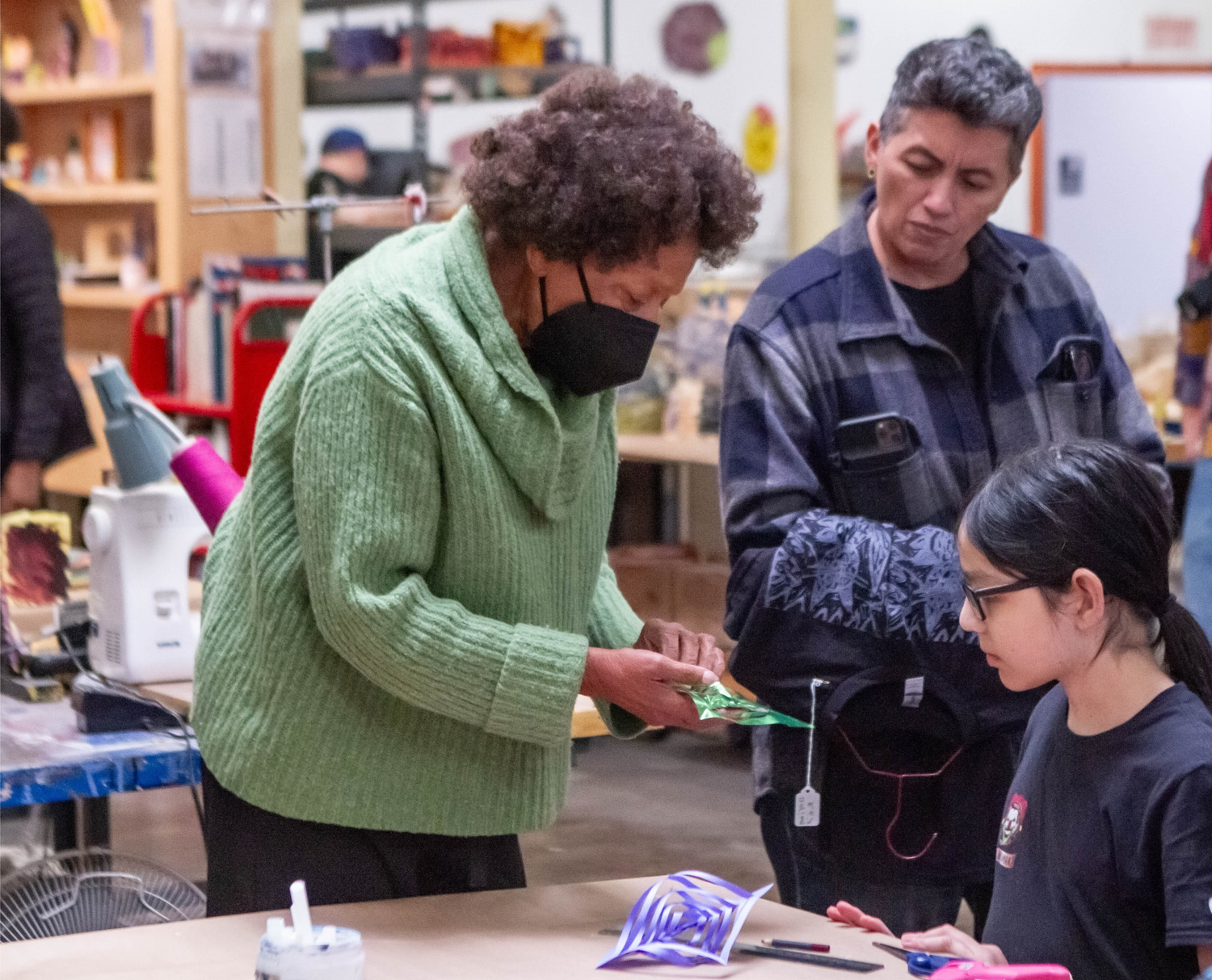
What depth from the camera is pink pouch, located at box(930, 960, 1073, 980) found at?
140cm

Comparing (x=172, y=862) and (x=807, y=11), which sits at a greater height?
(x=807, y=11)

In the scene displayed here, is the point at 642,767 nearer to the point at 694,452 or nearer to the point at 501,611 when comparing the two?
the point at 694,452

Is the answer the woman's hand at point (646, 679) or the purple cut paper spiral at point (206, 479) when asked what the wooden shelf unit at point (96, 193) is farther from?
the woman's hand at point (646, 679)

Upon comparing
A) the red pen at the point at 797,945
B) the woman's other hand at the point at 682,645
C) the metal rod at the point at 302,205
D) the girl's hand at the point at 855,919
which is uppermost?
the metal rod at the point at 302,205

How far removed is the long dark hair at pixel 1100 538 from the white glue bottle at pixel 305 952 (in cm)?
75

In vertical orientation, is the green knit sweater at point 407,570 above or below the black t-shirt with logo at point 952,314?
below

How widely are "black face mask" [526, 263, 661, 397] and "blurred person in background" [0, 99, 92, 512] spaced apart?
264 centimetres

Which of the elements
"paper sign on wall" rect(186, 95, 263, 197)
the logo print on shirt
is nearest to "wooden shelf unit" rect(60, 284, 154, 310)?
"paper sign on wall" rect(186, 95, 263, 197)

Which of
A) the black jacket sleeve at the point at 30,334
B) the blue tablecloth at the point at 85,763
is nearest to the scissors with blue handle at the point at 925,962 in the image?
the blue tablecloth at the point at 85,763

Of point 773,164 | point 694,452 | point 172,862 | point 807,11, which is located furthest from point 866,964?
point 773,164

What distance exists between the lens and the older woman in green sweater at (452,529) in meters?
1.54

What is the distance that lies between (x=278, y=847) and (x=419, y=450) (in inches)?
18.6

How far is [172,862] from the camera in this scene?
4176 millimetres

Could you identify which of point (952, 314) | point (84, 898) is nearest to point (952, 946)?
point (952, 314)
